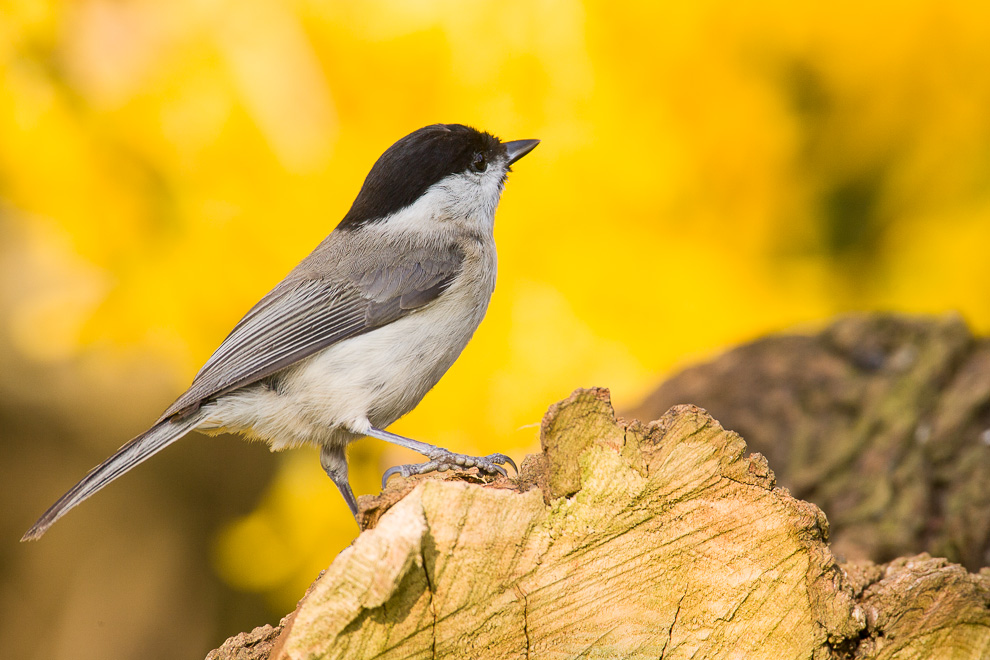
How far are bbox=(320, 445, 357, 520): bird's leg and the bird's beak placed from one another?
1.27 m

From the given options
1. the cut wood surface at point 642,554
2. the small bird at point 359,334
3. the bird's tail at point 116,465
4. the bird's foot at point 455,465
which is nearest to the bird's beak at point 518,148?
A: the small bird at point 359,334

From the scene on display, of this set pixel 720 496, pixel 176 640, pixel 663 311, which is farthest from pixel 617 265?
pixel 176 640

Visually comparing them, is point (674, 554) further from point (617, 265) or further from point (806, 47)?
point (806, 47)

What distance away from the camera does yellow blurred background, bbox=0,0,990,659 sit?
12.0 ft

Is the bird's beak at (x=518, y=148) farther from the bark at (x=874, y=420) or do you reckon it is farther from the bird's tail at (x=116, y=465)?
the bird's tail at (x=116, y=465)

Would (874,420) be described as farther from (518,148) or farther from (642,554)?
(642,554)

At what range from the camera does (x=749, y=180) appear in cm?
387

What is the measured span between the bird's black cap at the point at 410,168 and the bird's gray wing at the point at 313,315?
0.27 meters

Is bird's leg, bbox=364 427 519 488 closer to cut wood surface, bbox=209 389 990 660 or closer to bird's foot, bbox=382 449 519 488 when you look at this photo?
bird's foot, bbox=382 449 519 488

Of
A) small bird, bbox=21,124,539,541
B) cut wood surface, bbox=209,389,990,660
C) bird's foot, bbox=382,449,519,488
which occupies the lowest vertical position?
cut wood surface, bbox=209,389,990,660

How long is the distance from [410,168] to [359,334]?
2.17ft

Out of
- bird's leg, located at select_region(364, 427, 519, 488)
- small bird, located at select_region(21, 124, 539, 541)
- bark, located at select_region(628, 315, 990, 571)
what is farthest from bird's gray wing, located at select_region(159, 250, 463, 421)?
bark, located at select_region(628, 315, 990, 571)

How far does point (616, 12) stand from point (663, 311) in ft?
4.54

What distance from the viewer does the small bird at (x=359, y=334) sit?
8.29ft
